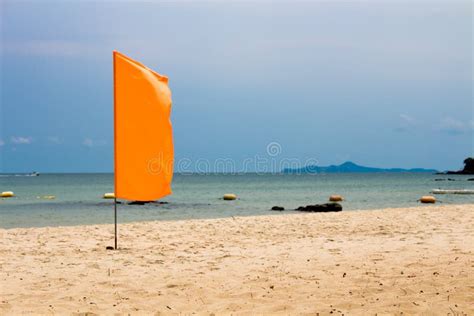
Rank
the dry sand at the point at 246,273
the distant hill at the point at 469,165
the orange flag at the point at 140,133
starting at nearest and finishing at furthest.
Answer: the dry sand at the point at 246,273 < the orange flag at the point at 140,133 < the distant hill at the point at 469,165

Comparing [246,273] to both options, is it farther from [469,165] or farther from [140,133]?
[469,165]

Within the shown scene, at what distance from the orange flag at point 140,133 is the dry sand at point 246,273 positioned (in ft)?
4.59

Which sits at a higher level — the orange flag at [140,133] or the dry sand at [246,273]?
the orange flag at [140,133]

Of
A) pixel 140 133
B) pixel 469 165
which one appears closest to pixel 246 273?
pixel 140 133

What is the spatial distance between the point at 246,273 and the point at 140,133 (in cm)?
377

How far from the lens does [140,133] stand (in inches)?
430

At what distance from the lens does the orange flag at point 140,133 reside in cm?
1091

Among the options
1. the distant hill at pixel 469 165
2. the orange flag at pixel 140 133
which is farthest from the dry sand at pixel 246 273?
the distant hill at pixel 469 165

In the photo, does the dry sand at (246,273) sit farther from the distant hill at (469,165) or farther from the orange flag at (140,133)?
the distant hill at (469,165)

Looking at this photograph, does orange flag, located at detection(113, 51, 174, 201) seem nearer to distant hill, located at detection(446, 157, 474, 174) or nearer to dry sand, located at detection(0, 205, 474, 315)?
dry sand, located at detection(0, 205, 474, 315)

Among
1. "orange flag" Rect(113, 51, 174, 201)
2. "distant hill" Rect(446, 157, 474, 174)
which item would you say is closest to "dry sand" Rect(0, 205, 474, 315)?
"orange flag" Rect(113, 51, 174, 201)

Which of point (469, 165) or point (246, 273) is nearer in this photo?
point (246, 273)

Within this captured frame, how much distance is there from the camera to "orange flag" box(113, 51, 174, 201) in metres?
10.9

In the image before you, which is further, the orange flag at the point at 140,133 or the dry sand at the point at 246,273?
the orange flag at the point at 140,133
